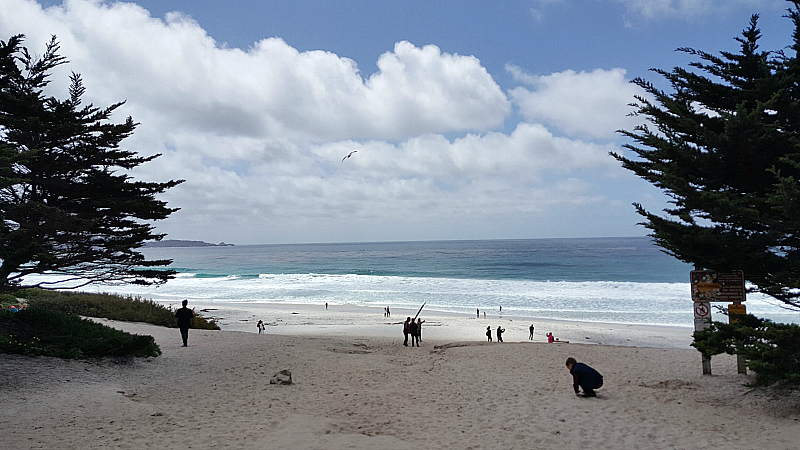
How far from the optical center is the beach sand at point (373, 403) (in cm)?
589

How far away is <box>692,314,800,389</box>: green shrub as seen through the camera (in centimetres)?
594

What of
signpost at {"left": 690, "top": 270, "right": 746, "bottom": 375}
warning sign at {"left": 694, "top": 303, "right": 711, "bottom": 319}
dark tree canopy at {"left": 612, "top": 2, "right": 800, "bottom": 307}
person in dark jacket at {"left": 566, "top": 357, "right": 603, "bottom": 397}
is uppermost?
dark tree canopy at {"left": 612, "top": 2, "right": 800, "bottom": 307}

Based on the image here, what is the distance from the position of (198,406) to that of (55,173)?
7.43 metres

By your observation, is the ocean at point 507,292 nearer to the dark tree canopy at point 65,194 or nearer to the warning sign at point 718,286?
the warning sign at point 718,286

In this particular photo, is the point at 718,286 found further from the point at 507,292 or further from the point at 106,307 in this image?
the point at 507,292

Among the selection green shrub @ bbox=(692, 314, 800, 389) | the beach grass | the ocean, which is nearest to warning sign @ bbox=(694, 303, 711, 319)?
green shrub @ bbox=(692, 314, 800, 389)

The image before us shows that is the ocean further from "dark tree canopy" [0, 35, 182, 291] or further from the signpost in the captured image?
"dark tree canopy" [0, 35, 182, 291]

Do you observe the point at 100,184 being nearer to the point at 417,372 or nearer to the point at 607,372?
the point at 417,372

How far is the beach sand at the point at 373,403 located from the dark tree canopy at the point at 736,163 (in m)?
2.36

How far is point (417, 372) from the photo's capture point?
36.6 feet

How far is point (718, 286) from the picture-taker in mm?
8453

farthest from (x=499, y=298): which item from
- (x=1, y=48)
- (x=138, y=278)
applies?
(x=1, y=48)

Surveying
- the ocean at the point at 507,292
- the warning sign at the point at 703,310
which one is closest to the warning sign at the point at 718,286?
the warning sign at the point at 703,310

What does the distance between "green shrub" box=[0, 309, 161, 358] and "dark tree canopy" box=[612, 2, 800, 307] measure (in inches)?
448
